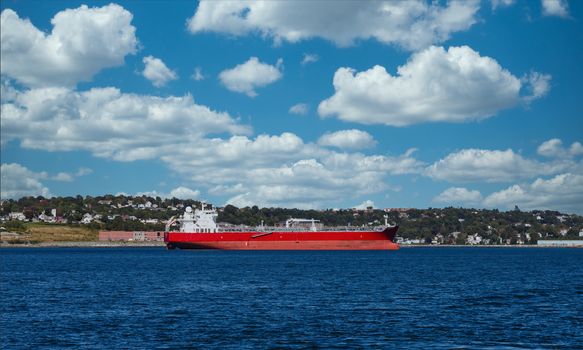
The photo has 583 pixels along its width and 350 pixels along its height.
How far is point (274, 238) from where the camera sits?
438 feet

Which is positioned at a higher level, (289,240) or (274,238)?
(274,238)

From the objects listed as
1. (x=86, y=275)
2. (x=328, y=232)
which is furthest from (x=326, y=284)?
(x=328, y=232)

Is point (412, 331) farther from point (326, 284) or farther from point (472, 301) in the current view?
point (326, 284)

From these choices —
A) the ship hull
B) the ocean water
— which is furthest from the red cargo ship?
the ocean water

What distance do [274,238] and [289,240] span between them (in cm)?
293

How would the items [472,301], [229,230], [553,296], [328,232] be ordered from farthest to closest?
1. [229,230]
2. [328,232]
3. [553,296]
4. [472,301]

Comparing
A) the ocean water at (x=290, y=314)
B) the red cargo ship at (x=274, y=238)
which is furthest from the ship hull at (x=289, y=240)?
the ocean water at (x=290, y=314)

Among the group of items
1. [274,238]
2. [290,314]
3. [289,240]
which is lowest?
[290,314]

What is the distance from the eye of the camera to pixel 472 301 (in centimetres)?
4475

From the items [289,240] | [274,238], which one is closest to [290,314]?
[289,240]

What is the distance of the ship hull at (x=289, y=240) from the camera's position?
427 ft

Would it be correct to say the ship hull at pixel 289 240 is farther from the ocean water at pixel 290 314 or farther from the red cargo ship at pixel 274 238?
the ocean water at pixel 290 314

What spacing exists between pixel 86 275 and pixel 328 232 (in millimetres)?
63439

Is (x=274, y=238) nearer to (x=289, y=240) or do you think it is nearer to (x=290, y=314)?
(x=289, y=240)
